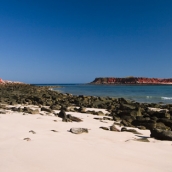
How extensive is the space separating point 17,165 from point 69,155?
1040 millimetres

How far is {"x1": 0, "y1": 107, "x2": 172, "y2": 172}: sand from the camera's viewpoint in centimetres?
365

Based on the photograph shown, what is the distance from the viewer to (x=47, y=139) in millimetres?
5359

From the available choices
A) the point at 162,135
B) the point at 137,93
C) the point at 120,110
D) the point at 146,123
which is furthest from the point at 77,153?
the point at 137,93

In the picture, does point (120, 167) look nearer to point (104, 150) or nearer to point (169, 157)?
point (104, 150)

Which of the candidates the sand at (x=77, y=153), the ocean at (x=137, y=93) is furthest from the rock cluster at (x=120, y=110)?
the ocean at (x=137, y=93)

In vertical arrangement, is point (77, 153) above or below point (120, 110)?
above

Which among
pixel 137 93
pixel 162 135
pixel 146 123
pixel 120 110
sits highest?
pixel 162 135

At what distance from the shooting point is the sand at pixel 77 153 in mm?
3654

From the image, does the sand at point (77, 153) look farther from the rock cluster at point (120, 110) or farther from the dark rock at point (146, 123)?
the dark rock at point (146, 123)

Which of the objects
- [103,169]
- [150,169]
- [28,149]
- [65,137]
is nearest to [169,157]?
[150,169]

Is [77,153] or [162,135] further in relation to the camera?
[162,135]

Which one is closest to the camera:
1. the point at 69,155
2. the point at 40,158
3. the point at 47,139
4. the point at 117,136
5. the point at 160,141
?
the point at 40,158

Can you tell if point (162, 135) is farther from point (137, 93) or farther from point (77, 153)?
point (137, 93)

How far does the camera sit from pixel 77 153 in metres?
4.37
